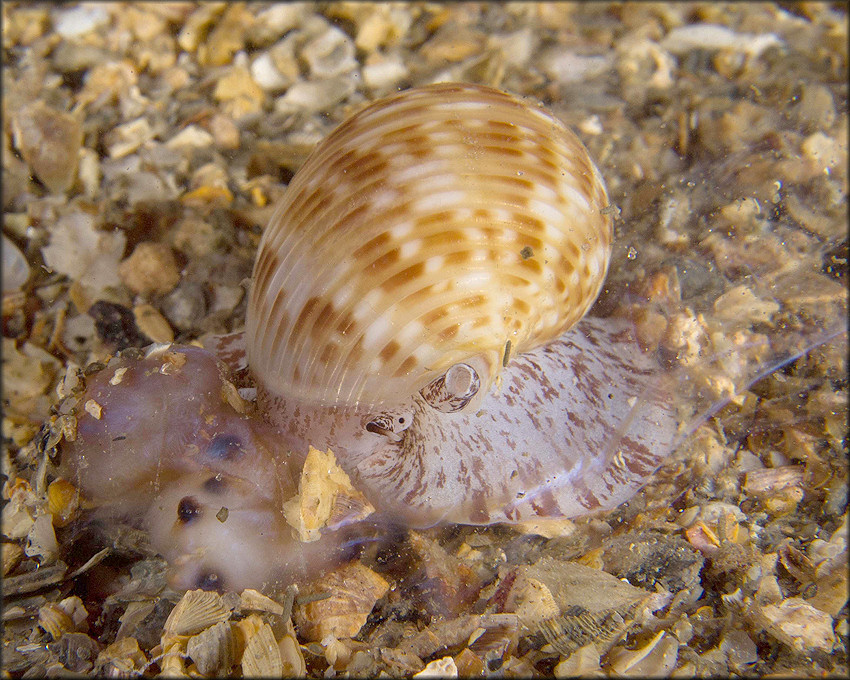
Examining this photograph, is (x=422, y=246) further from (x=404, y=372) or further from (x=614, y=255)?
(x=614, y=255)

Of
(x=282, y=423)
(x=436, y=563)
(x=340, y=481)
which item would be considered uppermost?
(x=282, y=423)

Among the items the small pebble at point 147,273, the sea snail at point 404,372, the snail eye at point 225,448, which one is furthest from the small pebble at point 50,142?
the snail eye at point 225,448

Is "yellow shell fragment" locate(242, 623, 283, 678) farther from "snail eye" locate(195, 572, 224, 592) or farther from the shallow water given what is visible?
"snail eye" locate(195, 572, 224, 592)

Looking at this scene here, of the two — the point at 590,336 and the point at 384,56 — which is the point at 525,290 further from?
the point at 384,56

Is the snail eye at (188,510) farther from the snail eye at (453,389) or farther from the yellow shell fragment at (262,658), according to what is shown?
the snail eye at (453,389)

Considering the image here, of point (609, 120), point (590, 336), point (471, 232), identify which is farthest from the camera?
point (609, 120)

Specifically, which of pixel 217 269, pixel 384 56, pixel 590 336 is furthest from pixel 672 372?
pixel 384 56
